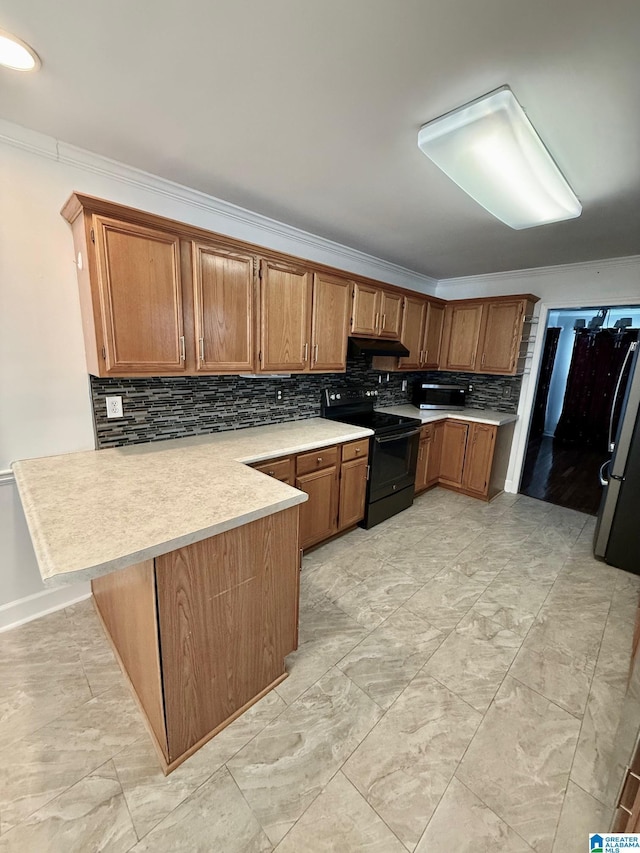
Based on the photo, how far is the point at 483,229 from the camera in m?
2.64

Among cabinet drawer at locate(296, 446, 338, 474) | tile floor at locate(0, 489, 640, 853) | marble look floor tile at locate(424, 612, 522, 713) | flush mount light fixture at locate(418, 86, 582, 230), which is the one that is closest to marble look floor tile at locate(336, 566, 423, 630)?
tile floor at locate(0, 489, 640, 853)

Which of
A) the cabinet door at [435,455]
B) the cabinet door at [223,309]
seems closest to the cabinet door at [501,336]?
the cabinet door at [435,455]

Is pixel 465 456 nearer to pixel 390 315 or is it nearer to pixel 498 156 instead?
pixel 390 315

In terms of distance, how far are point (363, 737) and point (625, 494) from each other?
252 centimetres

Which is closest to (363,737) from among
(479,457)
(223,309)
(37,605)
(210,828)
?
(210,828)

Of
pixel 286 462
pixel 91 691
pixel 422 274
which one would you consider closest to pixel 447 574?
pixel 286 462

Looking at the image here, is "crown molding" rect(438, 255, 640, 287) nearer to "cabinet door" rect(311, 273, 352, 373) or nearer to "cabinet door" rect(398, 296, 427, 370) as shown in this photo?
"cabinet door" rect(398, 296, 427, 370)

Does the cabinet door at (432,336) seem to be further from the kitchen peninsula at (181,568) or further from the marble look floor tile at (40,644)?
the marble look floor tile at (40,644)

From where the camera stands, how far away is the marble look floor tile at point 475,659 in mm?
1668

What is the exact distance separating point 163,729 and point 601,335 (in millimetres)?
7701

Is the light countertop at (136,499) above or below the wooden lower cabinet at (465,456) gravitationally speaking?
above

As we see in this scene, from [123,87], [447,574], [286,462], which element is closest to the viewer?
[123,87]

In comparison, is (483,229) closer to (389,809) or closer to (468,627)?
(468,627)

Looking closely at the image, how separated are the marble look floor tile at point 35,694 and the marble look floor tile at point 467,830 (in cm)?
150
